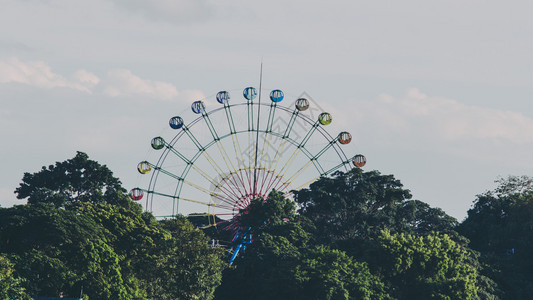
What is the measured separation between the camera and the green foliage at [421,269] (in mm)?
79562

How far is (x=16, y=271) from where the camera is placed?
6128cm

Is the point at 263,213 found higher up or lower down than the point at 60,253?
higher up

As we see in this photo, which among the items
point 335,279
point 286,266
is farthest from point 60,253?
point 335,279

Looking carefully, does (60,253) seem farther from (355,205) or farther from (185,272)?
(355,205)

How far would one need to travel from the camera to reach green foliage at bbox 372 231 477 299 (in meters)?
79.6

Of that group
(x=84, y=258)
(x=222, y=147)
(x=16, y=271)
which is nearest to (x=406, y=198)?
(x=222, y=147)

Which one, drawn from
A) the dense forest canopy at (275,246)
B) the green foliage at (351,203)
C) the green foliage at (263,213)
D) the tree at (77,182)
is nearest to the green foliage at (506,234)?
the dense forest canopy at (275,246)

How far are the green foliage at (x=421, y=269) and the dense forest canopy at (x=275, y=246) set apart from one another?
10cm

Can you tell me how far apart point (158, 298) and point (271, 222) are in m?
18.5

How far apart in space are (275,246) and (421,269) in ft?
40.8

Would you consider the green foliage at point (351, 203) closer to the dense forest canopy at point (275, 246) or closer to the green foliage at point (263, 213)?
the dense forest canopy at point (275, 246)

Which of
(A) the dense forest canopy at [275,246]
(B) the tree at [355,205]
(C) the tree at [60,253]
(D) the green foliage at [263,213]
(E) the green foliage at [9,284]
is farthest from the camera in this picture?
(B) the tree at [355,205]

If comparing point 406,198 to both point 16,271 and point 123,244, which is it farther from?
point 16,271

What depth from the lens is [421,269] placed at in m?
81.2
